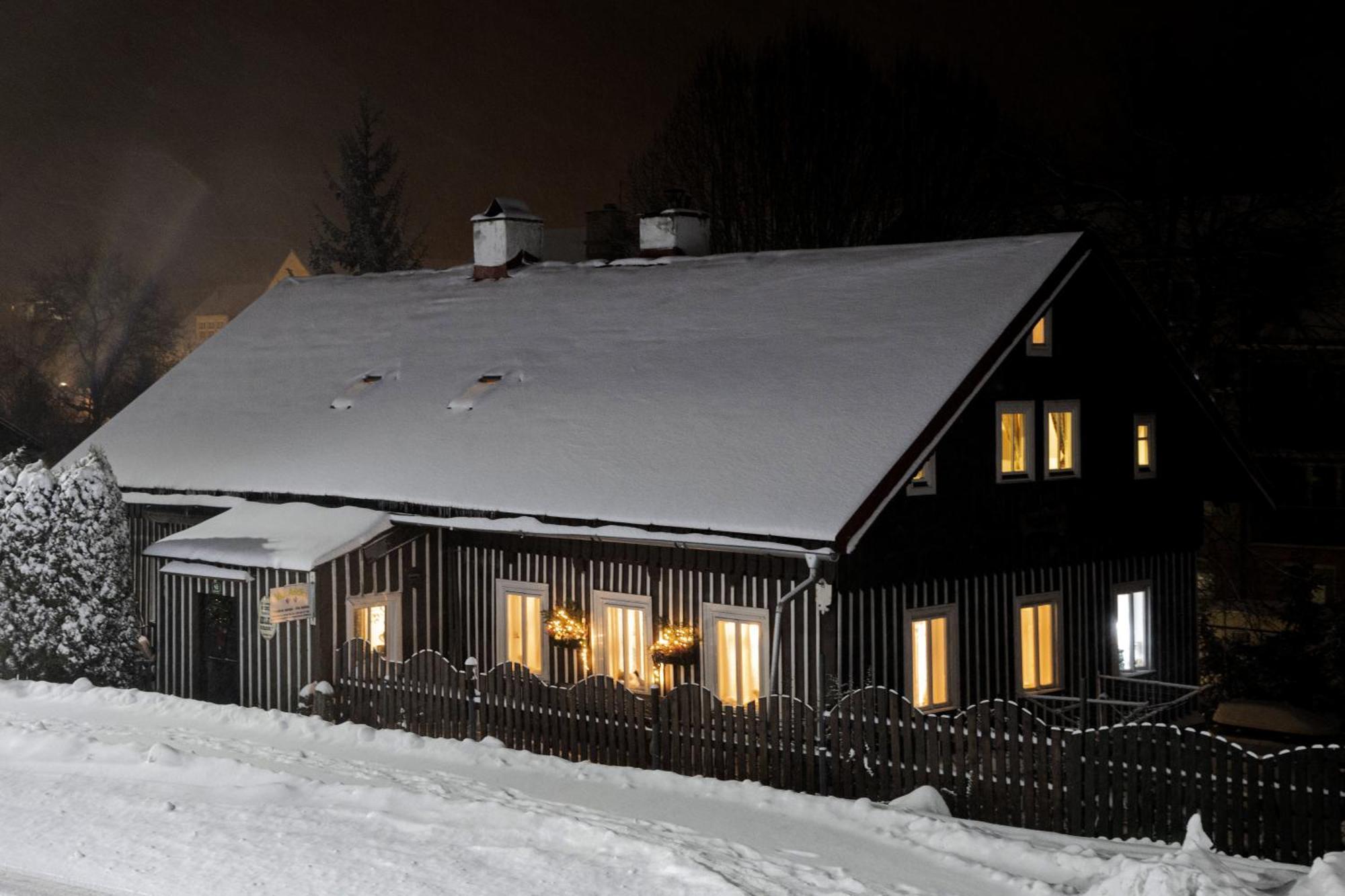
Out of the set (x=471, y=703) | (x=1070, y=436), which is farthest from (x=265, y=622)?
(x=1070, y=436)

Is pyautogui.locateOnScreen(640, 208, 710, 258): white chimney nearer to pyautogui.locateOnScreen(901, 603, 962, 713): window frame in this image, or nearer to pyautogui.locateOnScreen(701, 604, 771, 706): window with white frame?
pyautogui.locateOnScreen(701, 604, 771, 706): window with white frame

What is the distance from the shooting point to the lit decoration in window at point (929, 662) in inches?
767

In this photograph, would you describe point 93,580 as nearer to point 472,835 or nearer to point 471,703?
point 471,703

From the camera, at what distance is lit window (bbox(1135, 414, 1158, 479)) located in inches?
908

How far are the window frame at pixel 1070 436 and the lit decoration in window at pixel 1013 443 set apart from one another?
0.37 m

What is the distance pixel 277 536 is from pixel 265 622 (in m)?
1.29

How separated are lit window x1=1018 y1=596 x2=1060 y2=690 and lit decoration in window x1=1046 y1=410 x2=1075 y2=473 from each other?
1.96 m

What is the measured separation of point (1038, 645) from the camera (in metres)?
21.2

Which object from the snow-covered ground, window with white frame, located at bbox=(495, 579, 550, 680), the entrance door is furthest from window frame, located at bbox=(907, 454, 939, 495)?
the entrance door

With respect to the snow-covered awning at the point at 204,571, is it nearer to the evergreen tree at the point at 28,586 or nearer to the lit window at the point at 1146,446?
the evergreen tree at the point at 28,586

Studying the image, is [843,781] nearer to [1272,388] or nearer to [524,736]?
[524,736]

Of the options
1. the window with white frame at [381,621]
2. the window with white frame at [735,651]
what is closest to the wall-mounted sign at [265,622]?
the window with white frame at [381,621]

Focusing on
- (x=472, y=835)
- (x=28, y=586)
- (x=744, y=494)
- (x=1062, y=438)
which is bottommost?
(x=472, y=835)

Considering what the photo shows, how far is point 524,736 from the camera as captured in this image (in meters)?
18.2
